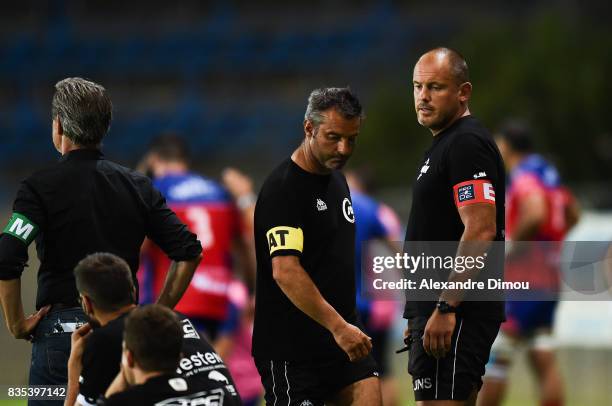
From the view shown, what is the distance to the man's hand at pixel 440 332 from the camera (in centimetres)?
553

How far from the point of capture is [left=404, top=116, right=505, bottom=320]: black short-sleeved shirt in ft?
18.4

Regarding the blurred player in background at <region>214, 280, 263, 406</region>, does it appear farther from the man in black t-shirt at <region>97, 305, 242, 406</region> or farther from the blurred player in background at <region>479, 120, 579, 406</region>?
the man in black t-shirt at <region>97, 305, 242, 406</region>

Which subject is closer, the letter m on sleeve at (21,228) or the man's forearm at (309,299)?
the letter m on sleeve at (21,228)

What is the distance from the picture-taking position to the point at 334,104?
573 cm

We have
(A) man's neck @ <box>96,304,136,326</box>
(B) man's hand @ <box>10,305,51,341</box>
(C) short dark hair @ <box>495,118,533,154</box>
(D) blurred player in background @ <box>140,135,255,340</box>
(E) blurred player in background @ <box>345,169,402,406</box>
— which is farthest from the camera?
(C) short dark hair @ <box>495,118,533,154</box>

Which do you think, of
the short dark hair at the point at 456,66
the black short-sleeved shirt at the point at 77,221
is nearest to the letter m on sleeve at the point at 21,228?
the black short-sleeved shirt at the point at 77,221

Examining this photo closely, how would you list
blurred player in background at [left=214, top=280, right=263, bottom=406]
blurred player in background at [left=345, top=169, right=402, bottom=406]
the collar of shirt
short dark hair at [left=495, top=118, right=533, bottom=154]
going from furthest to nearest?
blurred player in background at [left=214, top=280, right=263, bottom=406] → short dark hair at [left=495, top=118, right=533, bottom=154] → blurred player in background at [left=345, top=169, right=402, bottom=406] → the collar of shirt

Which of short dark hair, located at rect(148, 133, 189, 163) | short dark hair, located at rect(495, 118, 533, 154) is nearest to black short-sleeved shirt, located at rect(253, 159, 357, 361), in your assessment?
short dark hair, located at rect(148, 133, 189, 163)

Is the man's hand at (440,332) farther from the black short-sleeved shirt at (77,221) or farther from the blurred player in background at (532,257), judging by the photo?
the blurred player in background at (532,257)

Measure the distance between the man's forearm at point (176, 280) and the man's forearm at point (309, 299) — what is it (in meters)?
0.47

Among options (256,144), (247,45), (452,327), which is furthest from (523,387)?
(247,45)

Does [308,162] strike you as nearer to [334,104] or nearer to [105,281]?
[334,104]

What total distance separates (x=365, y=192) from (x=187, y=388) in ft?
18.3

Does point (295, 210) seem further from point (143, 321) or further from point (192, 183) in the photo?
point (192, 183)
